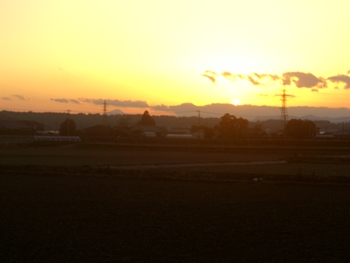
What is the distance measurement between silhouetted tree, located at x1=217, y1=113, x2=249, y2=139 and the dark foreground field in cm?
6156

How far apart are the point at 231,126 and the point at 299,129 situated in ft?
44.6

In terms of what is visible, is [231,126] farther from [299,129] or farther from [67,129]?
[67,129]

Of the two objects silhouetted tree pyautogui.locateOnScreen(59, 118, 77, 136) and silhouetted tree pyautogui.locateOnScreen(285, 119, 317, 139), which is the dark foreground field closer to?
silhouetted tree pyautogui.locateOnScreen(285, 119, 317, 139)

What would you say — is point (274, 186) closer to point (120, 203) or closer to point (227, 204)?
point (227, 204)

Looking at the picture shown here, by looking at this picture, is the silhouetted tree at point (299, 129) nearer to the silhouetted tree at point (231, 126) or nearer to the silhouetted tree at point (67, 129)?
the silhouetted tree at point (231, 126)

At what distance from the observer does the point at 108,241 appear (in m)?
8.88

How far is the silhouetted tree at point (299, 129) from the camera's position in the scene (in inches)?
3088

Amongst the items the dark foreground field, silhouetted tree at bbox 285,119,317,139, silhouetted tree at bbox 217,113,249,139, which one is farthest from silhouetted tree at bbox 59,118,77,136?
the dark foreground field

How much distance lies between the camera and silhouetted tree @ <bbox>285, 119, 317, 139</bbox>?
78.4 m

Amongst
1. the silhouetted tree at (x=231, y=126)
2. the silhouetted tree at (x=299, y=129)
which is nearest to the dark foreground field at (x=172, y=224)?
the silhouetted tree at (x=231, y=126)

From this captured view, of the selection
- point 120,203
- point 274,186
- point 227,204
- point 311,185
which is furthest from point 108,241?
point 311,185

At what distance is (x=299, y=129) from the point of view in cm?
7906

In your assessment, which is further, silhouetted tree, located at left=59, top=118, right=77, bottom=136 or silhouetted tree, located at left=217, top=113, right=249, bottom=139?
silhouetted tree, located at left=59, top=118, right=77, bottom=136

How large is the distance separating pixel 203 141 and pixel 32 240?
53.9 m
